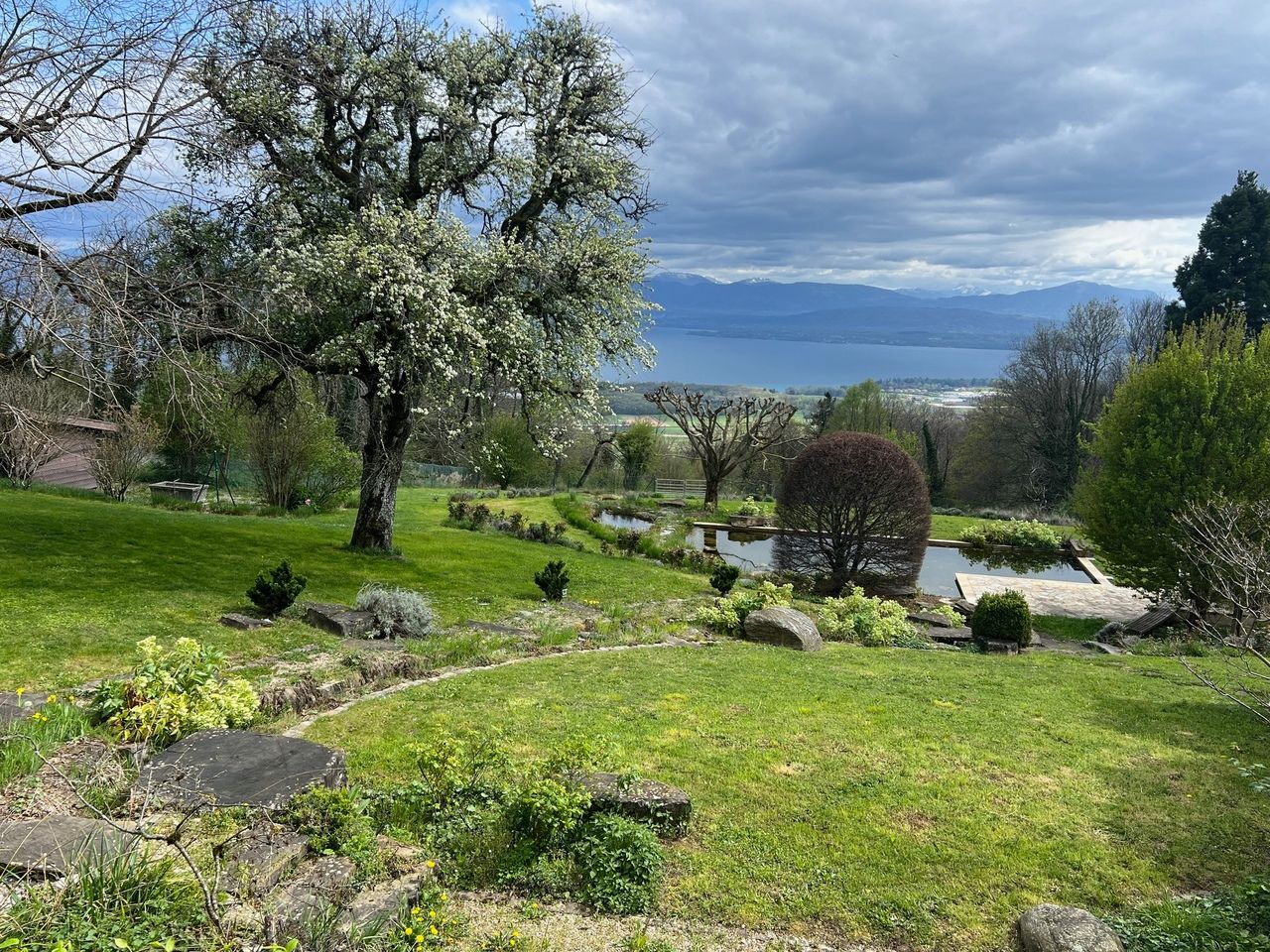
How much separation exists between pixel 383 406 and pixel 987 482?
41695mm

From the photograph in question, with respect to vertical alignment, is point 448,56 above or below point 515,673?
above

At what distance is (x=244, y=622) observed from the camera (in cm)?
997

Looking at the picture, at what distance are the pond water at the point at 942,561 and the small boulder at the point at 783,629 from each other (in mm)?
9638

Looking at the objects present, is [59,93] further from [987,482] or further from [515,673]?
[987,482]

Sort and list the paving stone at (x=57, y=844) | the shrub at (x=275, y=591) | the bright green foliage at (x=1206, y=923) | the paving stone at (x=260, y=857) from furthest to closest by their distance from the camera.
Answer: the shrub at (x=275, y=591)
the bright green foliage at (x=1206, y=923)
the paving stone at (x=260, y=857)
the paving stone at (x=57, y=844)

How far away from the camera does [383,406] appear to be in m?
15.1

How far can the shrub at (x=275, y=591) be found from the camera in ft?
33.7

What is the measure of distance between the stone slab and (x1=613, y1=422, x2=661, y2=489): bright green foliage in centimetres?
3851

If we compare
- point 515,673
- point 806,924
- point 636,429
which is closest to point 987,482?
point 636,429

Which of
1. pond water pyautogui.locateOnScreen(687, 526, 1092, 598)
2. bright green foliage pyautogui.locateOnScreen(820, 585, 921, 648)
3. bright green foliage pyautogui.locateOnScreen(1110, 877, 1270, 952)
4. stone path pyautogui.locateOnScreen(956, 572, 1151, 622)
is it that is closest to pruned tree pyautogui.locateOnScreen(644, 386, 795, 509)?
pond water pyautogui.locateOnScreen(687, 526, 1092, 598)

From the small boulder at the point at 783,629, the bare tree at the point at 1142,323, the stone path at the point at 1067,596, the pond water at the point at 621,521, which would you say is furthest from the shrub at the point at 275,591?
the bare tree at the point at 1142,323

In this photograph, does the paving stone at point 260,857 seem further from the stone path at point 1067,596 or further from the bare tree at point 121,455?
the bare tree at point 121,455

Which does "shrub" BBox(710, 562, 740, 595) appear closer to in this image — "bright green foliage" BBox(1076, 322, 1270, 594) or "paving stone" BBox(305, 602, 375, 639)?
"bright green foliage" BBox(1076, 322, 1270, 594)

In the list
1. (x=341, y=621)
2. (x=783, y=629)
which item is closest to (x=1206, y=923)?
(x=783, y=629)
